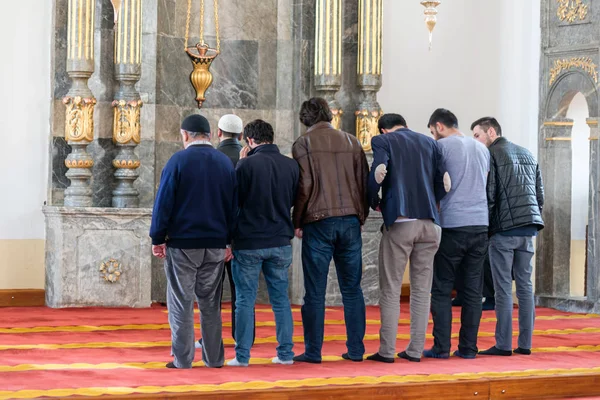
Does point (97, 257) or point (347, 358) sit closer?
point (347, 358)

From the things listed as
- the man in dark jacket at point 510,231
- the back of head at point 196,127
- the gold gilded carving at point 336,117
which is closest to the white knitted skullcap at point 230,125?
the back of head at point 196,127

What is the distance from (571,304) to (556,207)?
3.39ft

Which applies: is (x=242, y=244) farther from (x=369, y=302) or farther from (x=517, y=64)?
(x=517, y=64)

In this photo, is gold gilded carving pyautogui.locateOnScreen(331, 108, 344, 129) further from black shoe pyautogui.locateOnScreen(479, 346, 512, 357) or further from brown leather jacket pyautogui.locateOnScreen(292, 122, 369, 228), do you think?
black shoe pyautogui.locateOnScreen(479, 346, 512, 357)

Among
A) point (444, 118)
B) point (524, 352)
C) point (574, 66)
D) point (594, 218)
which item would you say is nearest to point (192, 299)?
point (444, 118)

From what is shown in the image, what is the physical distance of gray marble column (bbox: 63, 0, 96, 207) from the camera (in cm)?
1035

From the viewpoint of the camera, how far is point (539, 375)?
7078mm

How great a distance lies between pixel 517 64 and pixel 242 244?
591 cm

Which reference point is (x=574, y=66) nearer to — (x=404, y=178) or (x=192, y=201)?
(x=404, y=178)

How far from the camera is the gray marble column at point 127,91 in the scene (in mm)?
10617

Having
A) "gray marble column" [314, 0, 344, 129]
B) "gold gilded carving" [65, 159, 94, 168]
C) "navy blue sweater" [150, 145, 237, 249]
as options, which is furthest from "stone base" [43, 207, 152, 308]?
"navy blue sweater" [150, 145, 237, 249]

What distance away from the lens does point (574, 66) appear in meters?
11.5

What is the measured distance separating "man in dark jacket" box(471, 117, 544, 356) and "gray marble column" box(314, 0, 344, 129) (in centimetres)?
333

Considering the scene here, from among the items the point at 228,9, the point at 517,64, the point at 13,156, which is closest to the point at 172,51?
the point at 228,9
